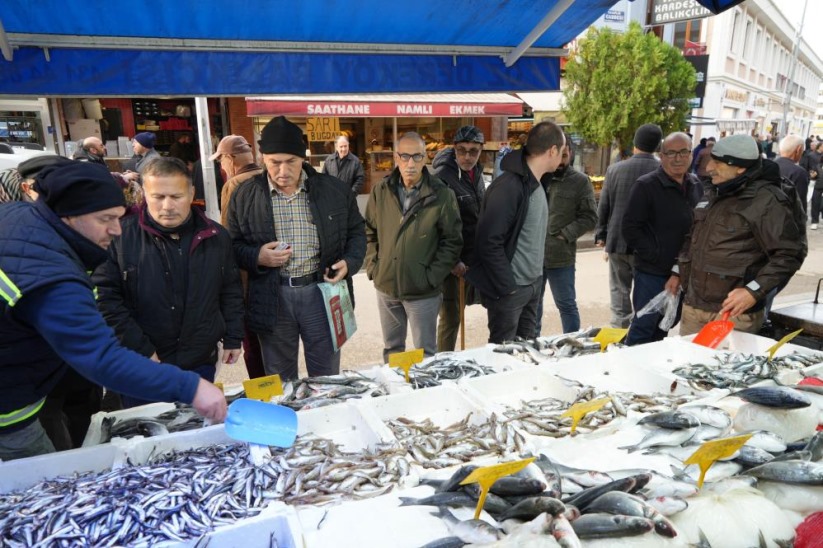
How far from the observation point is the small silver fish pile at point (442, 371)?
9.94ft

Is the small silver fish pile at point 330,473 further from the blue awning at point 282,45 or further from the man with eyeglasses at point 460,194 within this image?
the man with eyeglasses at point 460,194

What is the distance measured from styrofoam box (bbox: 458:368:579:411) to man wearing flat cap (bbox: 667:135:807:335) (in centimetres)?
154

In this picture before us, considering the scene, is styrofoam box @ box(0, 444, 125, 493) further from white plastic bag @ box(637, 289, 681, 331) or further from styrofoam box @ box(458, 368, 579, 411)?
white plastic bag @ box(637, 289, 681, 331)

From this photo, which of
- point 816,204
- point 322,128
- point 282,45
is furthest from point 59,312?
point 816,204

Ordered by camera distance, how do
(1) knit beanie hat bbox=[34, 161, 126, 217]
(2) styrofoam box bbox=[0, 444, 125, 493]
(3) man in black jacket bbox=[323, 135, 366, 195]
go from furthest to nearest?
(3) man in black jacket bbox=[323, 135, 366, 195] < (2) styrofoam box bbox=[0, 444, 125, 493] < (1) knit beanie hat bbox=[34, 161, 126, 217]

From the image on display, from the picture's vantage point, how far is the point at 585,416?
262cm

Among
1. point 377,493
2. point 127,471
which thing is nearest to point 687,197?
point 377,493

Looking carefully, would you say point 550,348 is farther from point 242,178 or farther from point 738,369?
point 242,178

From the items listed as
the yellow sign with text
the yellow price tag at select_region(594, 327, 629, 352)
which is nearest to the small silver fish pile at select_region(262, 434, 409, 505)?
the yellow price tag at select_region(594, 327, 629, 352)

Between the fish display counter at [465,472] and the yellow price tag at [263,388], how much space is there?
145 millimetres

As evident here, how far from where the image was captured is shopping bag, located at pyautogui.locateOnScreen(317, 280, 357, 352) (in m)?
3.71

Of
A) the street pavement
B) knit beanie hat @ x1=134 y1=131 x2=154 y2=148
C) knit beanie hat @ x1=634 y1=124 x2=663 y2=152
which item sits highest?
knit beanie hat @ x1=134 y1=131 x2=154 y2=148

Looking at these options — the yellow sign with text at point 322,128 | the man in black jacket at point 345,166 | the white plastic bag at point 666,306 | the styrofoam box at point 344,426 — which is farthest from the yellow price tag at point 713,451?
the yellow sign with text at point 322,128

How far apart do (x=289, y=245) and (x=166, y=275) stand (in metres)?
0.89
